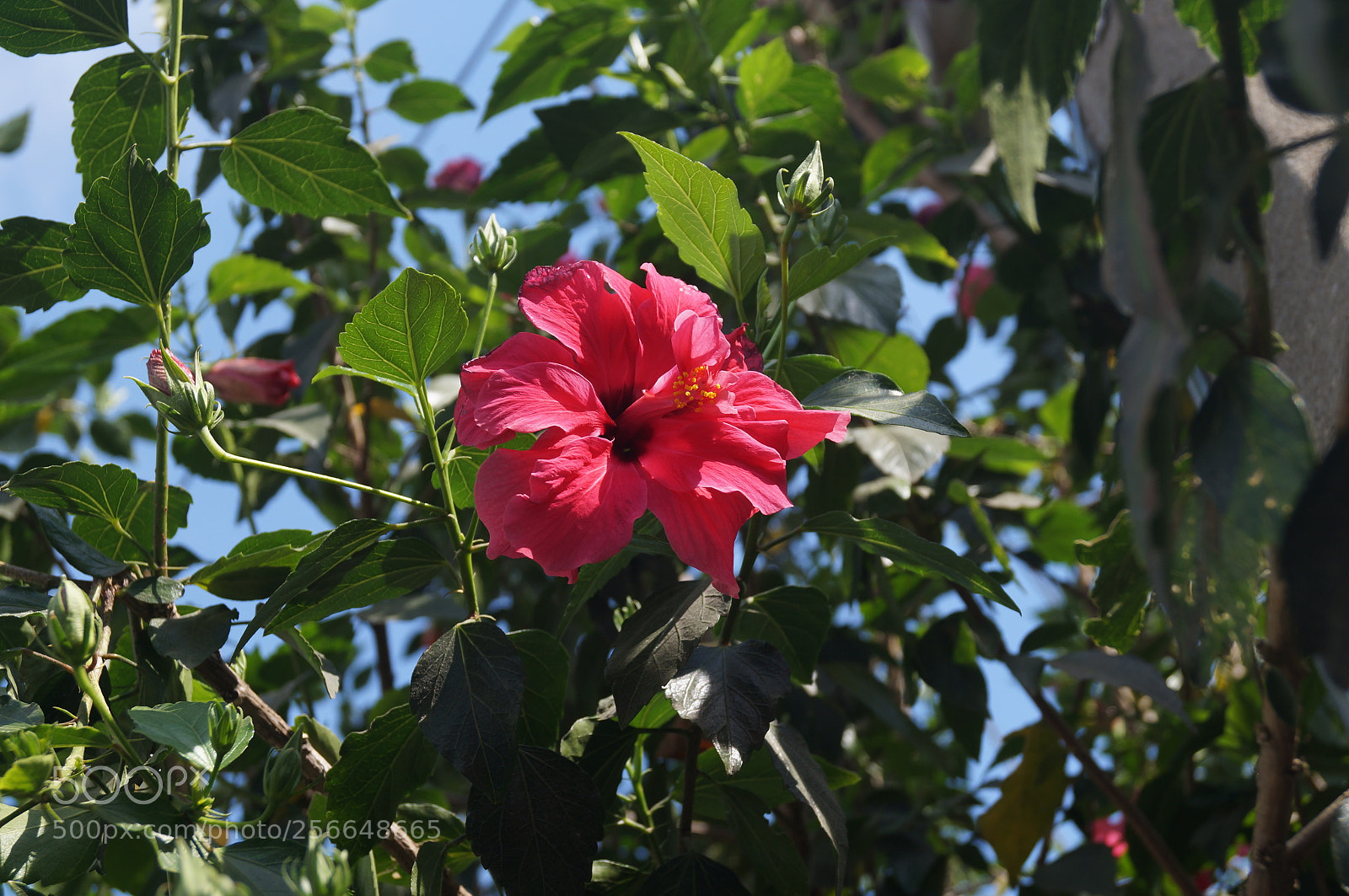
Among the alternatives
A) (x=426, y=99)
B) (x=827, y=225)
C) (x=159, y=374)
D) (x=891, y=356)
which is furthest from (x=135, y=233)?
(x=426, y=99)

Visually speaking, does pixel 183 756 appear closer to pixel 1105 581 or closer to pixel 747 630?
pixel 747 630

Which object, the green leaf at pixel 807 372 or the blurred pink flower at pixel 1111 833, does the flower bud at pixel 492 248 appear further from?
the blurred pink flower at pixel 1111 833

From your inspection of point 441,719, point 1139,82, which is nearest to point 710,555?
point 441,719

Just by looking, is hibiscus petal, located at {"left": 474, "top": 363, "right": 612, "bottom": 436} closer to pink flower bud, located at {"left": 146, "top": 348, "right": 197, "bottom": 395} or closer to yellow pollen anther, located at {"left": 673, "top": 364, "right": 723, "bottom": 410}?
yellow pollen anther, located at {"left": 673, "top": 364, "right": 723, "bottom": 410}

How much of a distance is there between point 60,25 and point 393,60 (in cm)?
68

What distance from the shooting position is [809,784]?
53 centimetres

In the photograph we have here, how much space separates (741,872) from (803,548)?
0.74 metres

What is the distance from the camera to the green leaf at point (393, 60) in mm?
1252

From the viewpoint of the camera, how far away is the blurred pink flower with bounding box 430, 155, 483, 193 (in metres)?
1.82

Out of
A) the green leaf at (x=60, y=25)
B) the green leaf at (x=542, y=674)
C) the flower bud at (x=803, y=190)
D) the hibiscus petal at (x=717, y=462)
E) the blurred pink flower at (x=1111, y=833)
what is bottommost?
the blurred pink flower at (x=1111, y=833)

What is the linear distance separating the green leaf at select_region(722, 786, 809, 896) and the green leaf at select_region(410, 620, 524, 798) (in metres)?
0.17

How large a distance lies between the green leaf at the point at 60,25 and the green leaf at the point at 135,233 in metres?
0.15

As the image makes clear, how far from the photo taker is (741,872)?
1.14 meters

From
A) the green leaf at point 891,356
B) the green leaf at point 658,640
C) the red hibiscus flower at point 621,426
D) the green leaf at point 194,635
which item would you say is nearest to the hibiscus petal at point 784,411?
the red hibiscus flower at point 621,426
